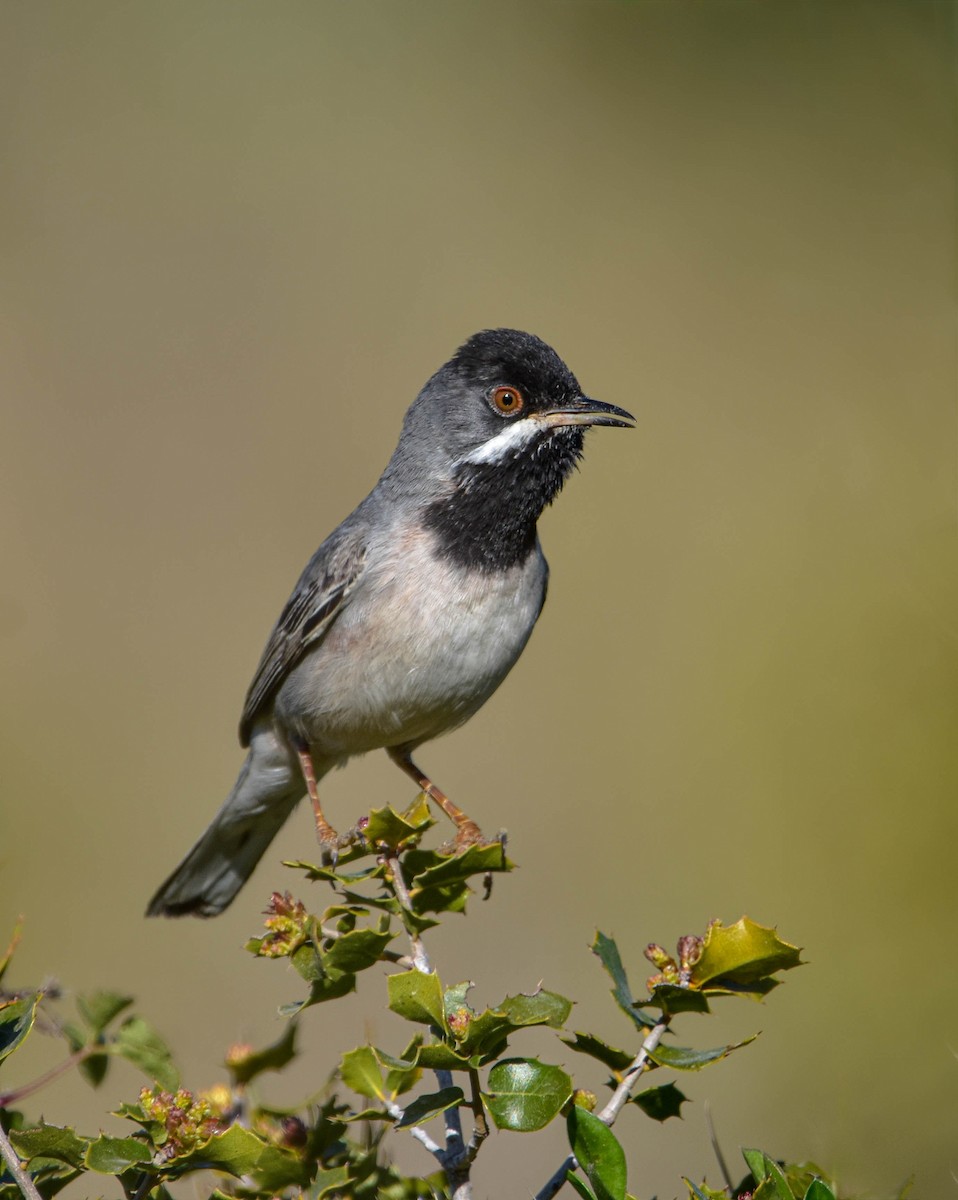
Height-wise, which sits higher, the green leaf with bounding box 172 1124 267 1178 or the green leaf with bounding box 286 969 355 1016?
the green leaf with bounding box 286 969 355 1016

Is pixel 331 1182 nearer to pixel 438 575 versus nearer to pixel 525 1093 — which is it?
pixel 525 1093

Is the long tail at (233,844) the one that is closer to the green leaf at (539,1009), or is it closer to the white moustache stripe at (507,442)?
the white moustache stripe at (507,442)

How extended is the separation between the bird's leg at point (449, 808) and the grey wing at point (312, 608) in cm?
46

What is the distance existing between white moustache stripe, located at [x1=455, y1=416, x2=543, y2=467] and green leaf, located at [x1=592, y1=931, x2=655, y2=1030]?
75.7 inches

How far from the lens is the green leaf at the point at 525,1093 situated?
1544 mm

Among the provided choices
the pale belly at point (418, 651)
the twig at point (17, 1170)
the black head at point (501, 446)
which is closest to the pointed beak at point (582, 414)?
the black head at point (501, 446)

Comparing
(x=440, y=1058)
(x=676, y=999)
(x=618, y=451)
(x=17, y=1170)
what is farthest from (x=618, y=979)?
(x=618, y=451)

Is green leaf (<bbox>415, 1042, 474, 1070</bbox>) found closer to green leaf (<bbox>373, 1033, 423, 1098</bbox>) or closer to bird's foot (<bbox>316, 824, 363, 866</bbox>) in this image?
green leaf (<bbox>373, 1033, 423, 1098</bbox>)

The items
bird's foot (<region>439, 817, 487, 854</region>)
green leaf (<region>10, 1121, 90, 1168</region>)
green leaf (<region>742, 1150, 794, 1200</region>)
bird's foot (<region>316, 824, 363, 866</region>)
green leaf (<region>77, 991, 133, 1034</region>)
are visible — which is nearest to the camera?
green leaf (<region>742, 1150, 794, 1200</region>)

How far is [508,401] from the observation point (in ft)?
11.6

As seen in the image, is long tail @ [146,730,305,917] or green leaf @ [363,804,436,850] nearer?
green leaf @ [363,804,436,850]

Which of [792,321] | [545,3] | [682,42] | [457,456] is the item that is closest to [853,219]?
[792,321]

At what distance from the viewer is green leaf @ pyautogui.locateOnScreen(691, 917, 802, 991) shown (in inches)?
65.6

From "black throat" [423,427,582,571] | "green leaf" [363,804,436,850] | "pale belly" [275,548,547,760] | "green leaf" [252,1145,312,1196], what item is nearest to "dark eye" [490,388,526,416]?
"black throat" [423,427,582,571]
